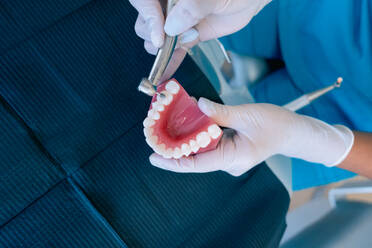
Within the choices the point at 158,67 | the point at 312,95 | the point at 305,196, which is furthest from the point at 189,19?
the point at 305,196

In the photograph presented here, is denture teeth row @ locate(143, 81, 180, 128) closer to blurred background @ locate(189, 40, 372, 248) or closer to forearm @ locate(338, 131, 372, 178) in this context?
blurred background @ locate(189, 40, 372, 248)

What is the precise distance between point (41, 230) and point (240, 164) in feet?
2.04

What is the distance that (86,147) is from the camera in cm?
89

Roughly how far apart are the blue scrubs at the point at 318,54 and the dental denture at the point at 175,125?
68 cm

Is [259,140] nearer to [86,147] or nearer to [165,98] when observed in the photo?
[165,98]

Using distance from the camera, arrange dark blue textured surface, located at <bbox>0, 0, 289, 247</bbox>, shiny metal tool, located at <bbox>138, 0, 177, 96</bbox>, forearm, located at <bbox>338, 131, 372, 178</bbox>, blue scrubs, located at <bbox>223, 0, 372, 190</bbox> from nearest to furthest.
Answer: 1. shiny metal tool, located at <bbox>138, 0, 177, 96</bbox>
2. dark blue textured surface, located at <bbox>0, 0, 289, 247</bbox>
3. forearm, located at <bbox>338, 131, 372, 178</bbox>
4. blue scrubs, located at <bbox>223, 0, 372, 190</bbox>

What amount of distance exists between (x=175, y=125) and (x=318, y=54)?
30.6 inches

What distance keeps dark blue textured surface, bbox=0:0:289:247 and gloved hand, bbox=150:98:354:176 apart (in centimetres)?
15

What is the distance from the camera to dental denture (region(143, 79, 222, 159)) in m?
0.74

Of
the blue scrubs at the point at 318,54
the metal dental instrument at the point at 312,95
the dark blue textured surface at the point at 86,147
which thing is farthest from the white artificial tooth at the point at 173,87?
the blue scrubs at the point at 318,54

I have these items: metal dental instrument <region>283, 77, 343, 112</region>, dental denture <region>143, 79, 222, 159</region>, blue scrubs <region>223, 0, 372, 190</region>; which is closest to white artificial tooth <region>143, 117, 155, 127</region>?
dental denture <region>143, 79, 222, 159</region>

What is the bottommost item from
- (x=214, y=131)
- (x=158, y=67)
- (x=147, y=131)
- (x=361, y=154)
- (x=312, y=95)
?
(x=361, y=154)

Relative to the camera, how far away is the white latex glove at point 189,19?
0.72 metres

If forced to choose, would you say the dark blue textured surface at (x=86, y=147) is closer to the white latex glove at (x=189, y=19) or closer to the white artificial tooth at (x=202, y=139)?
the white latex glove at (x=189, y=19)
